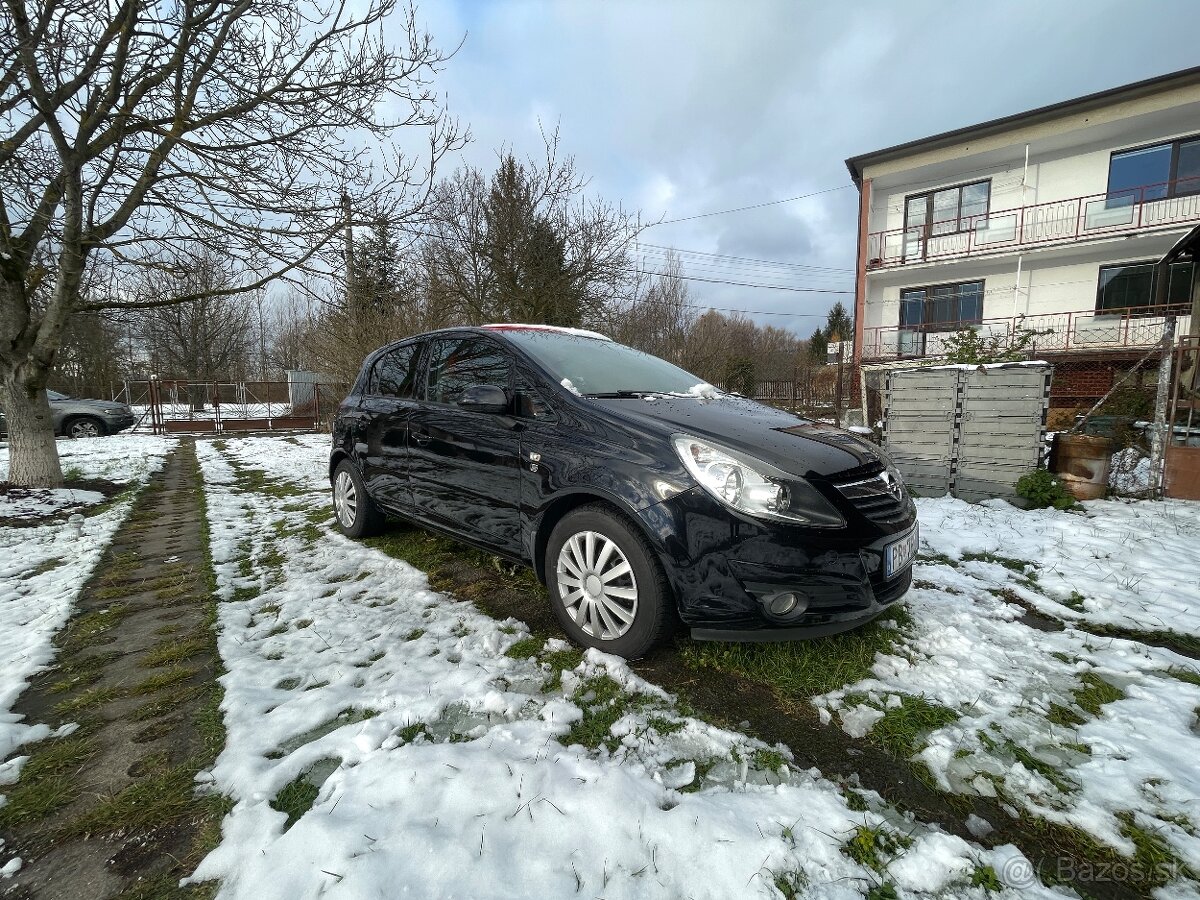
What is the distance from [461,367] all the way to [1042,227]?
18.9 metres

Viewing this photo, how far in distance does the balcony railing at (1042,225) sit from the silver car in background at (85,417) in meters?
23.2

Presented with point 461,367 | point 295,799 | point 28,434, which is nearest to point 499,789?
point 295,799

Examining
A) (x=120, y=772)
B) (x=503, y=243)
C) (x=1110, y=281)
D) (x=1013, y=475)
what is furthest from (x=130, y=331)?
(x=1110, y=281)

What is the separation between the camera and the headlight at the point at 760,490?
207 centimetres

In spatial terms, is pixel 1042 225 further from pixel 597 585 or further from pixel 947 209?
pixel 597 585

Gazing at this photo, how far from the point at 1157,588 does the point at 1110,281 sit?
16301 millimetres

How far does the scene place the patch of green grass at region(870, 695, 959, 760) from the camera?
6.02 ft

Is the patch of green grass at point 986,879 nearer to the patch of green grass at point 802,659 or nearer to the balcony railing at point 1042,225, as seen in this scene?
the patch of green grass at point 802,659

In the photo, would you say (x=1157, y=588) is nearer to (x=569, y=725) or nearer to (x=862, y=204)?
(x=569, y=725)

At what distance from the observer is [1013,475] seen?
559 cm

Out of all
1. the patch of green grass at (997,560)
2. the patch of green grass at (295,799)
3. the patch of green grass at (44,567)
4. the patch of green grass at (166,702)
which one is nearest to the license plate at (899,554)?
the patch of green grass at (997,560)

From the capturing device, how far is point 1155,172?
13656mm

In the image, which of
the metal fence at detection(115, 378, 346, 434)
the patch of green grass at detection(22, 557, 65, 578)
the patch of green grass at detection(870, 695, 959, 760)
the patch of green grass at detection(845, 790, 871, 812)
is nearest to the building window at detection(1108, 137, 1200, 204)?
the patch of green grass at detection(870, 695, 959, 760)

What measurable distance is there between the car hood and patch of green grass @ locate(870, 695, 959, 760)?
98 cm
